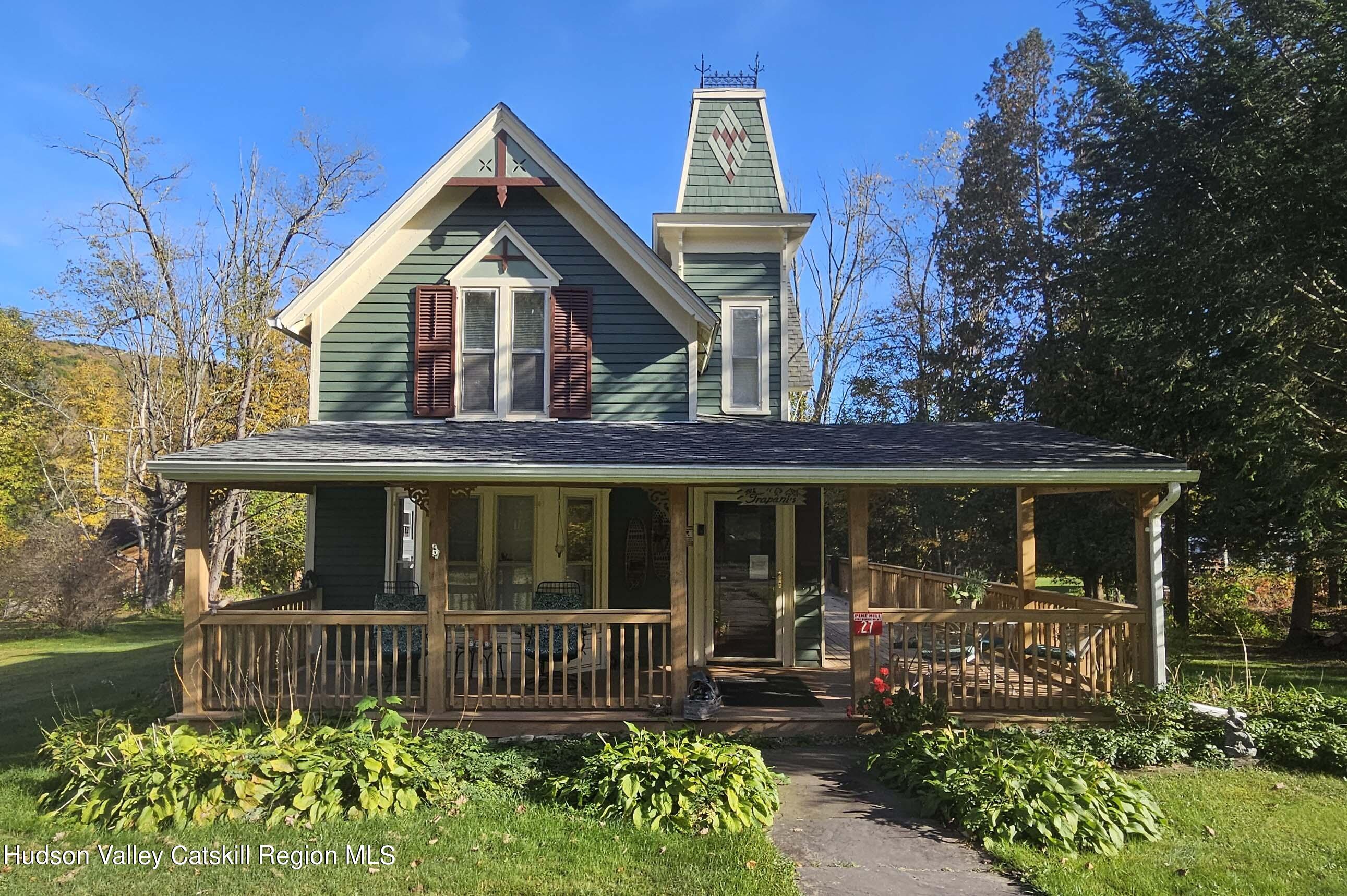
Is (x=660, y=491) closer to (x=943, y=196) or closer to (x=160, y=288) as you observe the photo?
(x=160, y=288)

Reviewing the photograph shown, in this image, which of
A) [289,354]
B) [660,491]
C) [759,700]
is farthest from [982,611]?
[289,354]

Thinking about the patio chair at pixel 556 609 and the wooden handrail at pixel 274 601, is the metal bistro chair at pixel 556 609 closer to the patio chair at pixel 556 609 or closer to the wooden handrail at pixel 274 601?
the patio chair at pixel 556 609

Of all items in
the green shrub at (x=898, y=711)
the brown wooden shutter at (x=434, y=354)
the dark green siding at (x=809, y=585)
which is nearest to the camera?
the green shrub at (x=898, y=711)

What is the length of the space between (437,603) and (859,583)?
160 inches

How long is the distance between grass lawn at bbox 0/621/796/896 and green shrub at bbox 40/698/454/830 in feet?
0.42

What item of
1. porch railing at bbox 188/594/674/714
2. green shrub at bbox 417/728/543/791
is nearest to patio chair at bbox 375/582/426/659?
porch railing at bbox 188/594/674/714

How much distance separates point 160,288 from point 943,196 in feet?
84.1

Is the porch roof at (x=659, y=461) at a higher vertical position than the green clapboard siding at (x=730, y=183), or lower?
lower

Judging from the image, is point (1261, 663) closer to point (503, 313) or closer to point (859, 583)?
point (859, 583)

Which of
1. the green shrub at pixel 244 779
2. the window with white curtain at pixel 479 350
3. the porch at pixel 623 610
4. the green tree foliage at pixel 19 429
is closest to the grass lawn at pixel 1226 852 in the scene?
the porch at pixel 623 610

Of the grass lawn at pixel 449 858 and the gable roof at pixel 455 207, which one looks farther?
the gable roof at pixel 455 207

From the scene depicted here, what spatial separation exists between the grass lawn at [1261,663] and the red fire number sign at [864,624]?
14.9 ft

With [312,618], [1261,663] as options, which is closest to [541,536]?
[312,618]

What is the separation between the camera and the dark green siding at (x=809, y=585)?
36.7 feet
